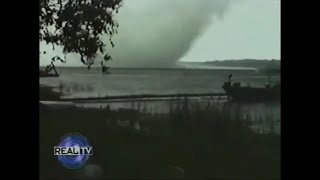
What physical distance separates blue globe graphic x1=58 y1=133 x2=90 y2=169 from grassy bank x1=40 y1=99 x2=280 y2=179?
0.18 feet

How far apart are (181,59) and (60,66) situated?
1252mm

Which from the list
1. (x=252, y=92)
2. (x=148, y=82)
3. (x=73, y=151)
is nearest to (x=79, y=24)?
(x=148, y=82)

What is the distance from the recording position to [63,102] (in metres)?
9.65

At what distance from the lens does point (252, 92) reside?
9688 millimetres

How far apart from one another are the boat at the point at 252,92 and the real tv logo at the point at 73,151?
5.09ft

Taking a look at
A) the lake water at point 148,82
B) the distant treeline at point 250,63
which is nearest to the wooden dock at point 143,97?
the lake water at point 148,82

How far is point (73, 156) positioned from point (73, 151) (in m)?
0.06

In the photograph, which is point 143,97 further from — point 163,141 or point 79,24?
point 79,24

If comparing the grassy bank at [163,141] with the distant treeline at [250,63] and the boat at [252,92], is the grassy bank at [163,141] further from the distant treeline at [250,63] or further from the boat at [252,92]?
the distant treeline at [250,63]

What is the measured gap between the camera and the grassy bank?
31.5 feet

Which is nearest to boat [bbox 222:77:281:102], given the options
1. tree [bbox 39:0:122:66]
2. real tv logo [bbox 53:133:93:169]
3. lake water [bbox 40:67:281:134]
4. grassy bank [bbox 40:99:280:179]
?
lake water [bbox 40:67:281:134]

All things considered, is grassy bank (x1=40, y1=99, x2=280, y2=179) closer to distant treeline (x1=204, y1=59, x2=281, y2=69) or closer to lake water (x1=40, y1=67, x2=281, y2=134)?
lake water (x1=40, y1=67, x2=281, y2=134)

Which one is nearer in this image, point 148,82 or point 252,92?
point 148,82
